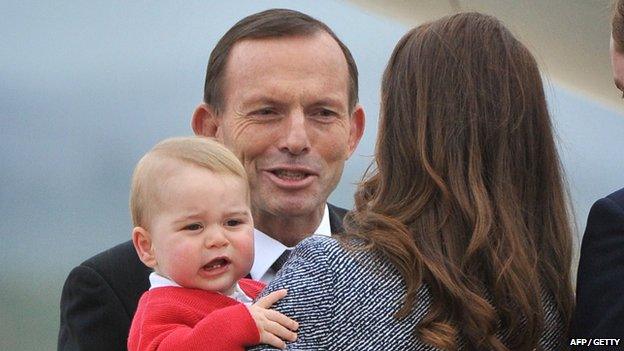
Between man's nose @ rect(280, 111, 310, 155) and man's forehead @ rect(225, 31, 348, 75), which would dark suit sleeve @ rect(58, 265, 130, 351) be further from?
man's forehead @ rect(225, 31, 348, 75)

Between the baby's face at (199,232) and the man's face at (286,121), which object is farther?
the man's face at (286,121)

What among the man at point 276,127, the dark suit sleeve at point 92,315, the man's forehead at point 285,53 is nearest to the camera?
the dark suit sleeve at point 92,315

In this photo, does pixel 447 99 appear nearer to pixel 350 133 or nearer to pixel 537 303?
pixel 537 303

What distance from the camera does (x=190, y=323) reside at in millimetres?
1423

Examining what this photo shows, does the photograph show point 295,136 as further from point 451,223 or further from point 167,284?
point 451,223

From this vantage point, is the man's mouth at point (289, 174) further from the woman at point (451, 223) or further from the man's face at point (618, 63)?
the man's face at point (618, 63)

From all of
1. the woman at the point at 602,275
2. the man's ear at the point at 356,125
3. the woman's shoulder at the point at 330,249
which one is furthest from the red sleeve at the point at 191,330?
the man's ear at the point at 356,125

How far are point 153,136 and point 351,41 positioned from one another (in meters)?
1.32

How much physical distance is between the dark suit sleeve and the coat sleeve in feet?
2.24

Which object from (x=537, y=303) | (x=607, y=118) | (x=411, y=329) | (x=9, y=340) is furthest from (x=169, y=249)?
(x=607, y=118)

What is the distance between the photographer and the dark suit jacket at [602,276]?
1.32 m

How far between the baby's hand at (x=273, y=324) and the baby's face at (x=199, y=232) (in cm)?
17

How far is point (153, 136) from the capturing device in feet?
18.4

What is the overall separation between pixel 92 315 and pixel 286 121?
56 cm
